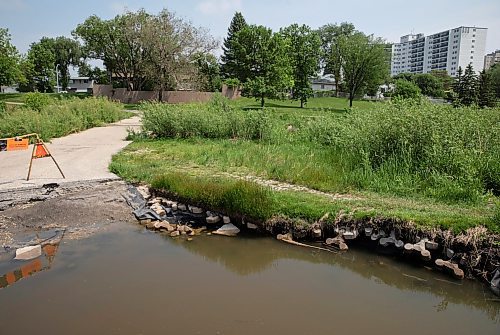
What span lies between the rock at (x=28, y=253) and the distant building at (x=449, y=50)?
399 feet

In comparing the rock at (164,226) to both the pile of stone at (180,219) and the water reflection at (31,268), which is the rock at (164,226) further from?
the water reflection at (31,268)

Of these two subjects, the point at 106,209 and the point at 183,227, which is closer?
the point at 183,227

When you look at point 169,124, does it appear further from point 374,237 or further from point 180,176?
point 374,237

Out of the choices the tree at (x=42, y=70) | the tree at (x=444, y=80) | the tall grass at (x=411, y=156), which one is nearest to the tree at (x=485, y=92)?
the tree at (x=444, y=80)

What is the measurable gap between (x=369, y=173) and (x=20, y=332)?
7.18 m

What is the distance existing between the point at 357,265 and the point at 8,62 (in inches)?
1540

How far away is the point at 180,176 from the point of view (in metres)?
9.14

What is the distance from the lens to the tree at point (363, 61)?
4150 cm

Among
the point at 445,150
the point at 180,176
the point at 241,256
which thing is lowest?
the point at 241,256

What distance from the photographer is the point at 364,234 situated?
687 cm

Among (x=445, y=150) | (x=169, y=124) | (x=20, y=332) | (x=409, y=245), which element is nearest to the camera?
(x=20, y=332)

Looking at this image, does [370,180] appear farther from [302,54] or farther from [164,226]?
[302,54]

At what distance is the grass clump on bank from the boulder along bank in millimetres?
9852

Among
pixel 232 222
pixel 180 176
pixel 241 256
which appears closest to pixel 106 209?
pixel 180 176
